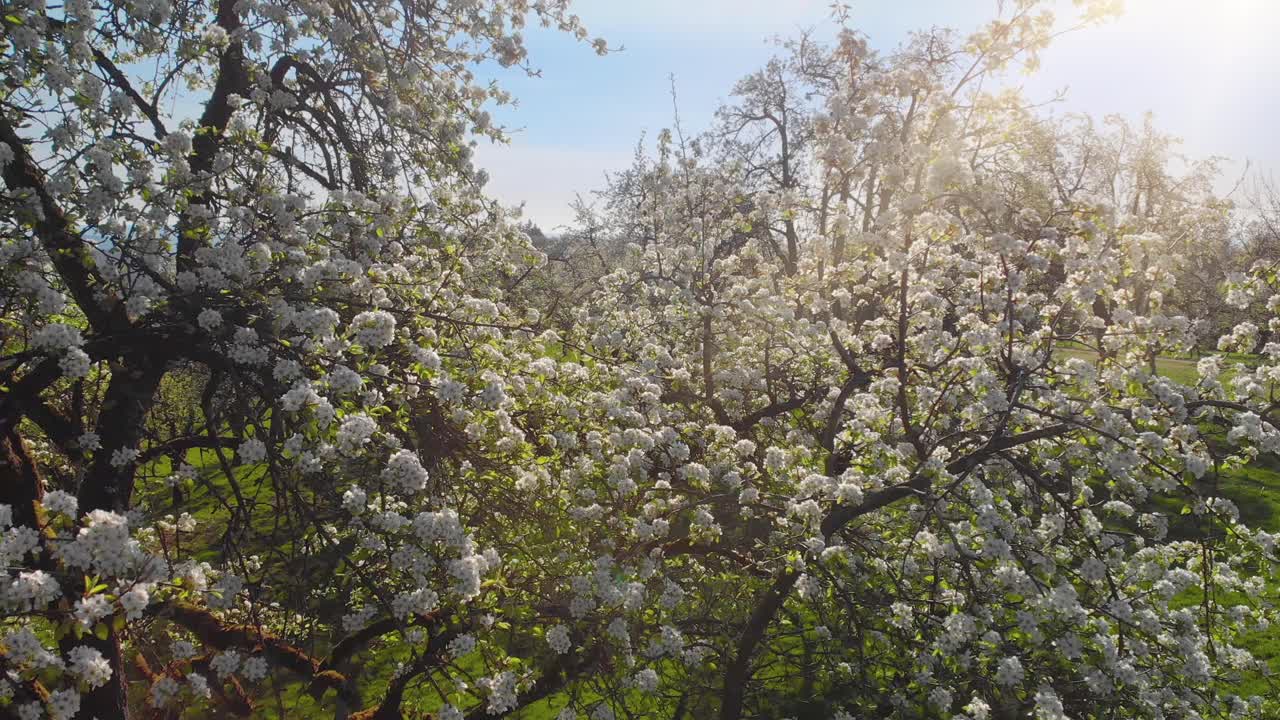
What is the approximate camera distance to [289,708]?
8.59 meters

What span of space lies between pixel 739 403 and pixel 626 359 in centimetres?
298

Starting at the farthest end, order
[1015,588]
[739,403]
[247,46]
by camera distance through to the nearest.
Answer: [739,403] < [247,46] < [1015,588]

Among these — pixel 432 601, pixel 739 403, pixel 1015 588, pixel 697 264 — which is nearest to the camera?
pixel 432 601

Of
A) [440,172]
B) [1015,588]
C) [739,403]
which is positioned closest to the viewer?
[1015,588]

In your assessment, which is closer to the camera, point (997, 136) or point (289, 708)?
point (997, 136)

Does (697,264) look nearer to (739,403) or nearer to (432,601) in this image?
(739,403)

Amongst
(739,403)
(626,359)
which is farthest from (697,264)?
(626,359)

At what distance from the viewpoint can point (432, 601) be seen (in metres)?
4.64

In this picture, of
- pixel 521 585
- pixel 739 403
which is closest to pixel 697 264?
pixel 739 403

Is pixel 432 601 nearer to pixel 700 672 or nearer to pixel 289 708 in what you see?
pixel 700 672

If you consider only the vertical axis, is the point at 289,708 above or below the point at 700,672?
below

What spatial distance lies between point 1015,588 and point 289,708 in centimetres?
800

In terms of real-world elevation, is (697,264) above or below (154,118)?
below

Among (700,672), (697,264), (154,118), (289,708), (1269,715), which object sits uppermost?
→ (154,118)
